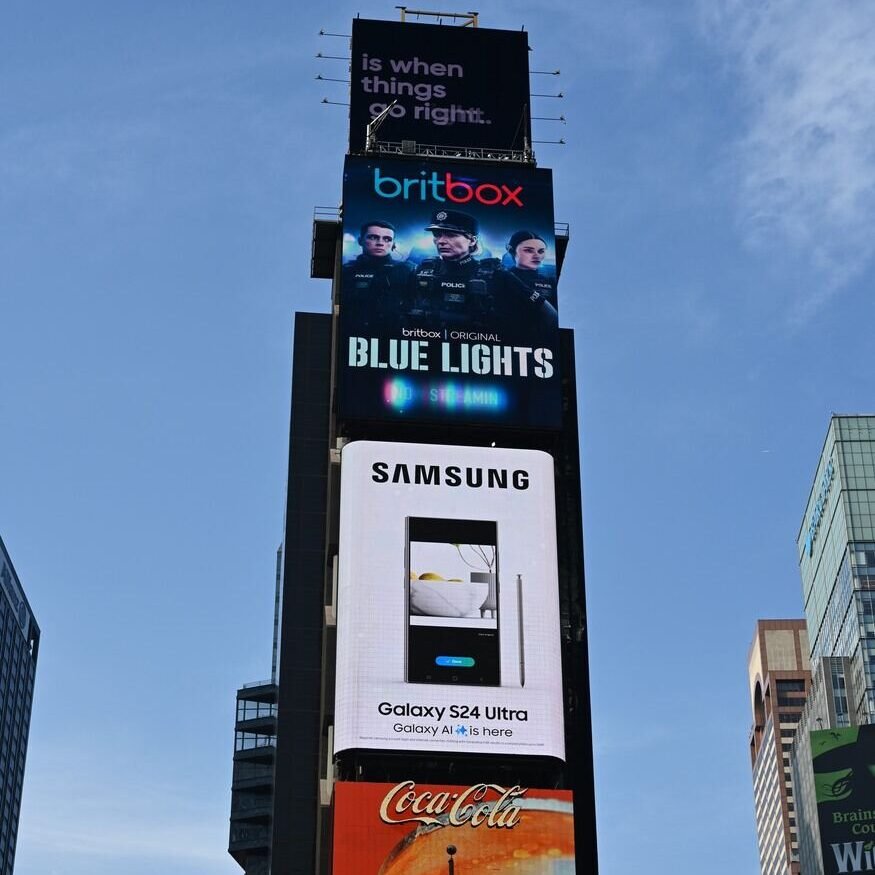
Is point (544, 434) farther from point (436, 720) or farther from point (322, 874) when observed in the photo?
point (322, 874)

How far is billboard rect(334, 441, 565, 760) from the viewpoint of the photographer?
7981cm

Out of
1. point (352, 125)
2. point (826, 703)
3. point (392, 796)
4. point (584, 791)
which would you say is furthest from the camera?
point (826, 703)

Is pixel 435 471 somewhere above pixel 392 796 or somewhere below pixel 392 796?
above

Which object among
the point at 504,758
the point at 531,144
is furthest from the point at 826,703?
the point at 504,758

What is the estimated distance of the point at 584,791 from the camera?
8488 cm

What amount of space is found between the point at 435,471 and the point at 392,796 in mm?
16837

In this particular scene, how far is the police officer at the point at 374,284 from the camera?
91.5m

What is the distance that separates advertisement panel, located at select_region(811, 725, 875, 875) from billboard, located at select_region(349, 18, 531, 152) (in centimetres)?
6645

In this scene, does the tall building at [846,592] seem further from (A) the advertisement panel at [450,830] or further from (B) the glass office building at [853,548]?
(A) the advertisement panel at [450,830]

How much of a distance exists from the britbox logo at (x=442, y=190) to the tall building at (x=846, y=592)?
319ft

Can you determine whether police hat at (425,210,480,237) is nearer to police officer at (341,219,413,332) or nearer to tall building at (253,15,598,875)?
tall building at (253,15,598,875)

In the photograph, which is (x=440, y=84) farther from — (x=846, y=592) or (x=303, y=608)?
(x=846, y=592)

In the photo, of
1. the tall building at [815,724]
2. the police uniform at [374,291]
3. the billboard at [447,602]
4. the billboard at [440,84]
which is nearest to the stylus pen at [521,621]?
the billboard at [447,602]

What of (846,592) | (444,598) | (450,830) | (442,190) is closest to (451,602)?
(444,598)
